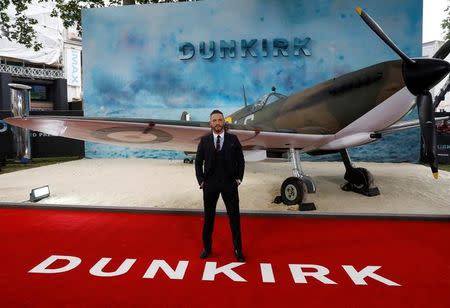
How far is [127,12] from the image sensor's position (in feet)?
39.1

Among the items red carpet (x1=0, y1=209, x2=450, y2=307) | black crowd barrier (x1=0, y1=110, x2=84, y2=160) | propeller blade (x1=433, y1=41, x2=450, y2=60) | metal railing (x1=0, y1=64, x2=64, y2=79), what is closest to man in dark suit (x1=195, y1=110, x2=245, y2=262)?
red carpet (x1=0, y1=209, x2=450, y2=307)

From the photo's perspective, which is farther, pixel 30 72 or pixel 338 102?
pixel 30 72

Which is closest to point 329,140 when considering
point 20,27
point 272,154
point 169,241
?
point 272,154

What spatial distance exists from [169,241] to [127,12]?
35.1 feet

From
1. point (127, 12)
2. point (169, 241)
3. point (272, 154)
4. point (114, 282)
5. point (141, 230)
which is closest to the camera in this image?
point (114, 282)

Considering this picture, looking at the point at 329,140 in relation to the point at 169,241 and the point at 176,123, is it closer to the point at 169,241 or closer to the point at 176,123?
the point at 176,123

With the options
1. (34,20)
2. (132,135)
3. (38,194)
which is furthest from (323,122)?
(34,20)

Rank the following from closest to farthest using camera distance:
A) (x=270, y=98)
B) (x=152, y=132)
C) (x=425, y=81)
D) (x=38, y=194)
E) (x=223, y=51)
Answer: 1. (x=425, y=81)
2. (x=152, y=132)
3. (x=38, y=194)
4. (x=270, y=98)
5. (x=223, y=51)

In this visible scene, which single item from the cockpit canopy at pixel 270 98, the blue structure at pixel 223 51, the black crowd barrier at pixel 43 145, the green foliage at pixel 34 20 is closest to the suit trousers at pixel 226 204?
the cockpit canopy at pixel 270 98

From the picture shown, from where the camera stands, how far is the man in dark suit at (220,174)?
304 cm

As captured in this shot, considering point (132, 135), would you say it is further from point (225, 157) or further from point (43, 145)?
point (43, 145)

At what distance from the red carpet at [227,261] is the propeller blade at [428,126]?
854mm

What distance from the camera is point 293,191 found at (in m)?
5.00

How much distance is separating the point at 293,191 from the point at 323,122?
112 centimetres
